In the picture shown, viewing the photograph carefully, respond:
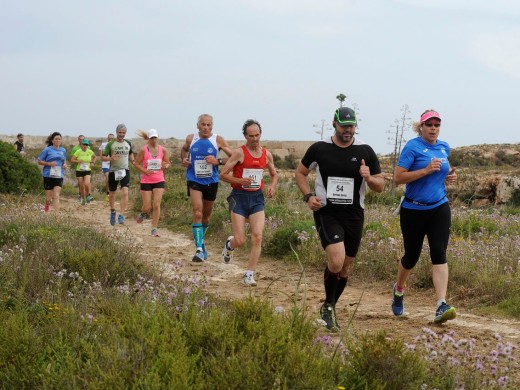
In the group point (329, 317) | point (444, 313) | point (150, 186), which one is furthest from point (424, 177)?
point (150, 186)

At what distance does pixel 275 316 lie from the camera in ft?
15.8

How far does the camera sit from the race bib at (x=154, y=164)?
12.8 m

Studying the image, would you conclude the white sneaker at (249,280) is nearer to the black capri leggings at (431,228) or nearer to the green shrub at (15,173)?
the black capri leggings at (431,228)

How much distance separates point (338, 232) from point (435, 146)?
1282 millimetres

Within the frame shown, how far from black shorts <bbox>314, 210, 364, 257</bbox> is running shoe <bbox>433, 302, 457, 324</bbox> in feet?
3.02

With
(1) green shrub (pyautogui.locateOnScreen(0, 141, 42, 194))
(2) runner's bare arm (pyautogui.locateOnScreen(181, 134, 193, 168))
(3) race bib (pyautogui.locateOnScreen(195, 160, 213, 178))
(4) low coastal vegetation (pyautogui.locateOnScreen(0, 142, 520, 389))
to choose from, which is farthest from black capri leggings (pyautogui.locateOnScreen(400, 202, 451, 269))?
(1) green shrub (pyautogui.locateOnScreen(0, 141, 42, 194))

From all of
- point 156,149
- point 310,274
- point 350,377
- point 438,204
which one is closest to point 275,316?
point 350,377

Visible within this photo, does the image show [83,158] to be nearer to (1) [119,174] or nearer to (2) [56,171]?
(2) [56,171]

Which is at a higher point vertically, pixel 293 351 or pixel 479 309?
pixel 293 351

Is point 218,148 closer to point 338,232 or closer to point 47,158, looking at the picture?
point 338,232

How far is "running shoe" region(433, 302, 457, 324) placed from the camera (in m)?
6.30

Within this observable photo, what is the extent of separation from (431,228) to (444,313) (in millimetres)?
861

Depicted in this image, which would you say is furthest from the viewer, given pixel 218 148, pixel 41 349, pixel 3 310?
pixel 218 148

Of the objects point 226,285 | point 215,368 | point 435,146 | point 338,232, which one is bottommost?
point 226,285
